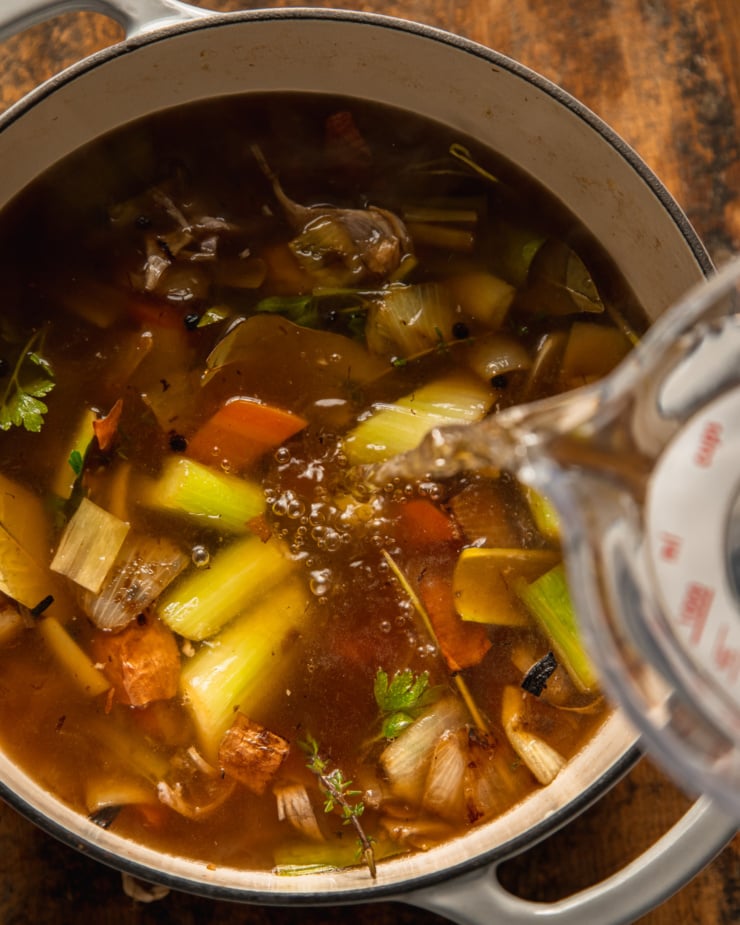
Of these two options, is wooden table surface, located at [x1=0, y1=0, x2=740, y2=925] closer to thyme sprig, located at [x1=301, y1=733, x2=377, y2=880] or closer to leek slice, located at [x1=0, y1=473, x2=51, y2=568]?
leek slice, located at [x1=0, y1=473, x2=51, y2=568]

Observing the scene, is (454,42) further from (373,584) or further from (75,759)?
(75,759)

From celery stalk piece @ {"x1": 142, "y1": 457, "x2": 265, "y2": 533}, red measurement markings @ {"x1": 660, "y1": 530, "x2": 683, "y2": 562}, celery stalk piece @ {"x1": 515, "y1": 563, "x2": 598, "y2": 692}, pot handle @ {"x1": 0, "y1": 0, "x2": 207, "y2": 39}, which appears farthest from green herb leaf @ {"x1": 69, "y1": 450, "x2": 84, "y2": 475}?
red measurement markings @ {"x1": 660, "y1": 530, "x2": 683, "y2": 562}

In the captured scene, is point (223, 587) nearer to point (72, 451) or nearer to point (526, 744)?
point (72, 451)

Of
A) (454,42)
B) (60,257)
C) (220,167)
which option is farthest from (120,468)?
(454,42)

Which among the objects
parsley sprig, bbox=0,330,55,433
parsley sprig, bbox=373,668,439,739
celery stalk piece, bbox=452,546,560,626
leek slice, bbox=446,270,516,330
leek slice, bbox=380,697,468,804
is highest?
parsley sprig, bbox=0,330,55,433

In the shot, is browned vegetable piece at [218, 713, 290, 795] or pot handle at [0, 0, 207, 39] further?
browned vegetable piece at [218, 713, 290, 795]

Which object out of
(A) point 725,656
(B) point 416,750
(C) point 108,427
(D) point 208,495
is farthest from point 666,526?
(C) point 108,427

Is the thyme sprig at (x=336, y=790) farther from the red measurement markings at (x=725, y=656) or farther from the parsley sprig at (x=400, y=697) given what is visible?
the red measurement markings at (x=725, y=656)
